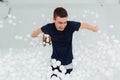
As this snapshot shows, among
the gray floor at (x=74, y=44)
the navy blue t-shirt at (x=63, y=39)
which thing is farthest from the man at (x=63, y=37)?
the gray floor at (x=74, y=44)

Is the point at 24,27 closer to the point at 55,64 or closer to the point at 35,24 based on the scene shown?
the point at 35,24

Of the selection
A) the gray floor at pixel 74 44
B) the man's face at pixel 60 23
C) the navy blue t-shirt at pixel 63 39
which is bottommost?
the gray floor at pixel 74 44

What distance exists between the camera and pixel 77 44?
10.4ft

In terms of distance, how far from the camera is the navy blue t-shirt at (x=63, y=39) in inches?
95.3

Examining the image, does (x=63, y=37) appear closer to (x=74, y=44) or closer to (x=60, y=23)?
(x=60, y=23)

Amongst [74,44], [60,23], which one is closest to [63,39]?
[60,23]

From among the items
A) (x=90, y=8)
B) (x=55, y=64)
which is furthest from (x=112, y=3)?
(x=55, y=64)

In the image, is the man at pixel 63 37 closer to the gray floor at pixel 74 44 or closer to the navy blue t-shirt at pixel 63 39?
the navy blue t-shirt at pixel 63 39

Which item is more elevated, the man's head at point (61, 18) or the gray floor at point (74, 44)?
the man's head at point (61, 18)

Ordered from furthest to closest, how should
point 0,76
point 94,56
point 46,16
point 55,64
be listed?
point 46,16 → point 94,56 → point 0,76 → point 55,64

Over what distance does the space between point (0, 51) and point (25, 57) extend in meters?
0.22

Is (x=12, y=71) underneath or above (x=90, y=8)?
underneath

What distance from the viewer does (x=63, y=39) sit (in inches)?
95.7

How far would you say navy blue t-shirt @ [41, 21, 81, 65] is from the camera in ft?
7.95
